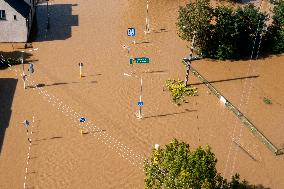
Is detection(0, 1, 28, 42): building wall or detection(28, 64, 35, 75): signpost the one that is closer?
detection(28, 64, 35, 75): signpost

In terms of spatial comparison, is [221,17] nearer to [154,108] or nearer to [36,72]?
[154,108]

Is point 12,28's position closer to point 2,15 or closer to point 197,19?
point 2,15

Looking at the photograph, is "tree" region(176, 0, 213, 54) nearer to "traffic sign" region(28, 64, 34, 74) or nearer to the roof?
"traffic sign" region(28, 64, 34, 74)

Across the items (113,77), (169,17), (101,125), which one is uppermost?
(169,17)

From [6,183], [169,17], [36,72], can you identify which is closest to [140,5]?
[169,17]

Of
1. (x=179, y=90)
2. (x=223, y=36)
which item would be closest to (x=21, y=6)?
(x=179, y=90)

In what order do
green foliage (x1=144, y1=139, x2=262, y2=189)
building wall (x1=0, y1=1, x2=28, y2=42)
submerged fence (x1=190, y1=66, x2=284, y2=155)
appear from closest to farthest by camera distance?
green foliage (x1=144, y1=139, x2=262, y2=189)
submerged fence (x1=190, y1=66, x2=284, y2=155)
building wall (x1=0, y1=1, x2=28, y2=42)

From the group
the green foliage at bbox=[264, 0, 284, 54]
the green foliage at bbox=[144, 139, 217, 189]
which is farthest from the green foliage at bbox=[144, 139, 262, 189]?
the green foliage at bbox=[264, 0, 284, 54]
